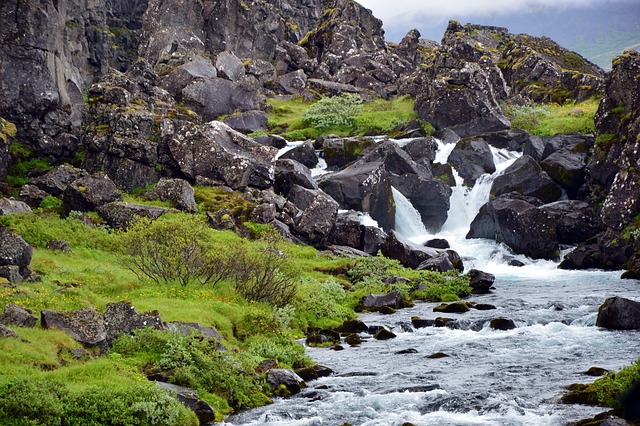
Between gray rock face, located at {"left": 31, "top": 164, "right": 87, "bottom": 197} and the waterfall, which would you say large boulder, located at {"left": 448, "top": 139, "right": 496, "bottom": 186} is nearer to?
the waterfall

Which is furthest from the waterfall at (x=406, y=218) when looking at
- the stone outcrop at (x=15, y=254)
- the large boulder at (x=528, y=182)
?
the stone outcrop at (x=15, y=254)

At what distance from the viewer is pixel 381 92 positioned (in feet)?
329

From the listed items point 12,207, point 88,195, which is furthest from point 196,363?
point 88,195

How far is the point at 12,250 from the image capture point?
2731 centimetres

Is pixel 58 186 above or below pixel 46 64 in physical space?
below

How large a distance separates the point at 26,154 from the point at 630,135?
154 feet

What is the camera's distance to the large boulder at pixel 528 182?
194 ft

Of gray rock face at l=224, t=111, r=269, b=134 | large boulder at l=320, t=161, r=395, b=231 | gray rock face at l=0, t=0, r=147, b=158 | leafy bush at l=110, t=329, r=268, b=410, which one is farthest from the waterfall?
leafy bush at l=110, t=329, r=268, b=410

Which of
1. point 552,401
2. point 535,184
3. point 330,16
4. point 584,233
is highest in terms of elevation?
point 330,16

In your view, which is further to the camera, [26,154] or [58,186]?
[26,154]

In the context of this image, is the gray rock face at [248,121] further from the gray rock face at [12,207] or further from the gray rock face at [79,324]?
the gray rock face at [79,324]

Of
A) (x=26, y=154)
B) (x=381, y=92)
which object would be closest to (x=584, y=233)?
(x=26, y=154)

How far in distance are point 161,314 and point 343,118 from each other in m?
62.2

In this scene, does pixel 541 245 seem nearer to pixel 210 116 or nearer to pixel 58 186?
pixel 58 186
